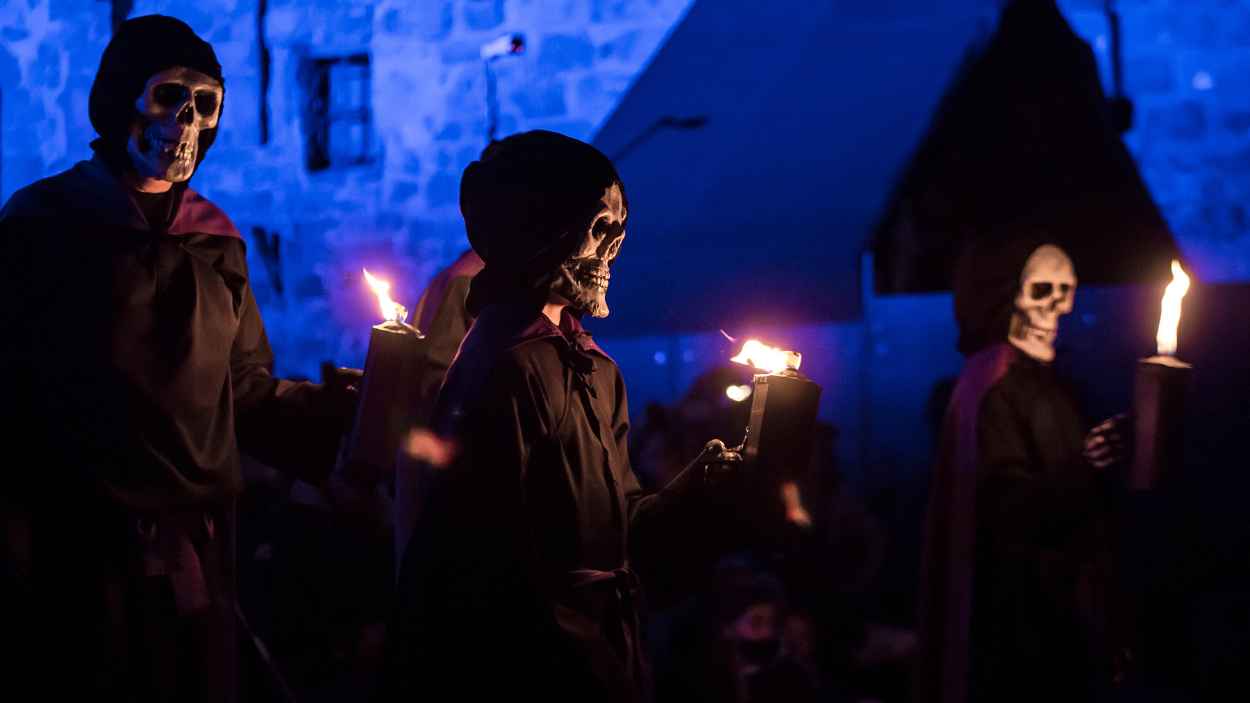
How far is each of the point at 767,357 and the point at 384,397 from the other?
0.89 m

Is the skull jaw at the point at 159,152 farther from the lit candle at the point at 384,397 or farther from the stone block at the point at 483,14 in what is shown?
the stone block at the point at 483,14

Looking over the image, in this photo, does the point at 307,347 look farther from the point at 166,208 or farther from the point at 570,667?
the point at 570,667

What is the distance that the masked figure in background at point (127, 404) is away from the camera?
3.07 metres

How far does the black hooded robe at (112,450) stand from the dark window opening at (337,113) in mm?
7754

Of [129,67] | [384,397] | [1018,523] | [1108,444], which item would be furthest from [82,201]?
[1108,444]

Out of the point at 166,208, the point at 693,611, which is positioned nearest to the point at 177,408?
the point at 166,208

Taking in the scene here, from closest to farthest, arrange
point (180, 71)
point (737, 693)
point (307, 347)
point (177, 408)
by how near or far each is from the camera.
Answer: point (177, 408)
point (180, 71)
point (737, 693)
point (307, 347)

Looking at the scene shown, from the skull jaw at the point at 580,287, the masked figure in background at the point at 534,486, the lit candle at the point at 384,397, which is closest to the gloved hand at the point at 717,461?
the masked figure in background at the point at 534,486

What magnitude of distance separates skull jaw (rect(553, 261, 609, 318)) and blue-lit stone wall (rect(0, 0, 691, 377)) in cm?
755

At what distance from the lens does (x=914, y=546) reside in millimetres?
8805

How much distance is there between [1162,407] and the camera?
4035 mm

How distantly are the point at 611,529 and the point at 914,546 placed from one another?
6.59 metres

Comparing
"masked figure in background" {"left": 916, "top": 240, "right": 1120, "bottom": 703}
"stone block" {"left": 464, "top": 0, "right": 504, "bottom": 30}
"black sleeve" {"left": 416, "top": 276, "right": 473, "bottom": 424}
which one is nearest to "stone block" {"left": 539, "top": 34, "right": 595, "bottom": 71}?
"stone block" {"left": 464, "top": 0, "right": 504, "bottom": 30}

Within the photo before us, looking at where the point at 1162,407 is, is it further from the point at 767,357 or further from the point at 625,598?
the point at 625,598
